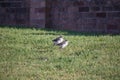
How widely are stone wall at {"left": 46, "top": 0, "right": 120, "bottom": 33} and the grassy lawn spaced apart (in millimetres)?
1737

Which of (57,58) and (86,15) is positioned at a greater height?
(86,15)

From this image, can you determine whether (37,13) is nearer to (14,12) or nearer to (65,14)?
(65,14)

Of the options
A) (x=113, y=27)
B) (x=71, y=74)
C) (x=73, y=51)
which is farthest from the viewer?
(x=113, y=27)

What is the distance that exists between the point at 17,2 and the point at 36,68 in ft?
23.2

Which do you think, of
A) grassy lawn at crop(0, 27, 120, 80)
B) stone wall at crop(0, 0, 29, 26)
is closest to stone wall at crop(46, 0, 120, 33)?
stone wall at crop(0, 0, 29, 26)

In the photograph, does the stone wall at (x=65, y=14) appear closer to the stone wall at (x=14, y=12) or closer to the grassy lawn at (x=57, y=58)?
the stone wall at (x=14, y=12)

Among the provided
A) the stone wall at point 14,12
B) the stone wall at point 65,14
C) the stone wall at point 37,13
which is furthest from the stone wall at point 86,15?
the stone wall at point 14,12

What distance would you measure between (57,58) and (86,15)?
16.6 ft

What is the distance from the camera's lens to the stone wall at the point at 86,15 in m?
13.0

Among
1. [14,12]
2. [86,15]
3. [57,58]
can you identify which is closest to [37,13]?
[14,12]

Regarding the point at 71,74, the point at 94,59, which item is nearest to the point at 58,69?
the point at 71,74

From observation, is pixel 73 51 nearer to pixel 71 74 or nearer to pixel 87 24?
pixel 71 74

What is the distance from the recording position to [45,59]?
8.45 metres

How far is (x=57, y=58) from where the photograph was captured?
8.56 m
